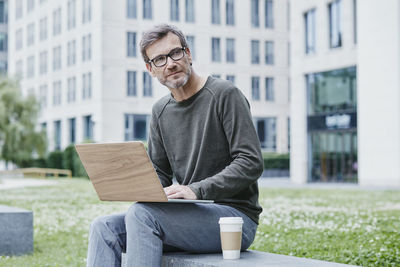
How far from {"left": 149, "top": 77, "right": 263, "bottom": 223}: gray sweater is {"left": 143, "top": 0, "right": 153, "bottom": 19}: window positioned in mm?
47835

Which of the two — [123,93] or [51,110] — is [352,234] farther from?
[51,110]

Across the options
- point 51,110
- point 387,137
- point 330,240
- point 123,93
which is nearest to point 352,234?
point 330,240

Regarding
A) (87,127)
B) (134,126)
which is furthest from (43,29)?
(134,126)

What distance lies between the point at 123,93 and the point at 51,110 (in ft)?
35.5

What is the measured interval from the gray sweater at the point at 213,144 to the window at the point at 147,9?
4784cm

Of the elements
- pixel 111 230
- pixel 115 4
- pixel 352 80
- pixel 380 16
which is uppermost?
pixel 115 4

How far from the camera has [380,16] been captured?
2959cm

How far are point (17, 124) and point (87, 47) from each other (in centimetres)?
1203

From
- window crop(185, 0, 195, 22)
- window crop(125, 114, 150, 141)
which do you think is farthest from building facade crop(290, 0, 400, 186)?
→ window crop(185, 0, 195, 22)

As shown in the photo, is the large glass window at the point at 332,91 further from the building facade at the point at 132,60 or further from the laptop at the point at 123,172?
the laptop at the point at 123,172

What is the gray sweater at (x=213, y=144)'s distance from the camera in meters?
3.88

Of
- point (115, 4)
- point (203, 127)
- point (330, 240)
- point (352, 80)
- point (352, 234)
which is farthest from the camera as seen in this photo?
point (115, 4)

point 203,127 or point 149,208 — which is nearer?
point 149,208

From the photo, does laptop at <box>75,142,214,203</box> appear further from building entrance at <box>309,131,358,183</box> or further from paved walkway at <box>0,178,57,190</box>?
building entrance at <box>309,131,358,183</box>
